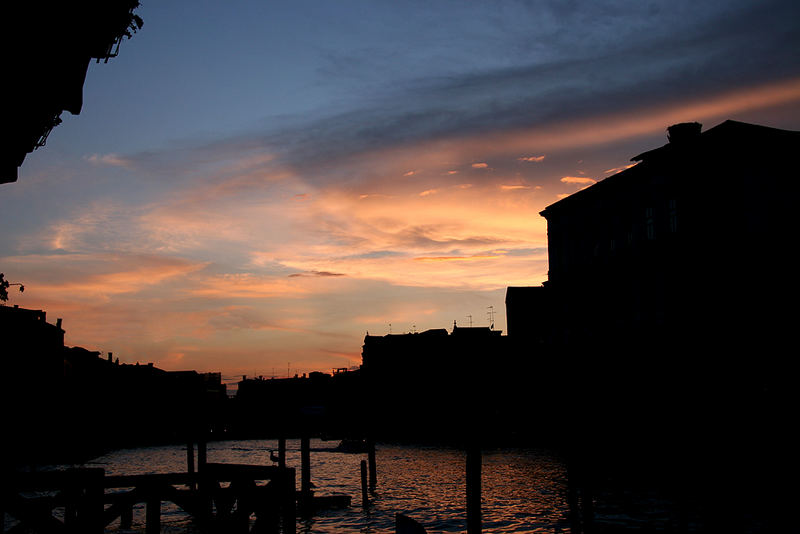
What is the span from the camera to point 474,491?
19.8m

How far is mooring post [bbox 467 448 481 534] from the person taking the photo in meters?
19.1

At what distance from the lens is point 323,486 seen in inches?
2007

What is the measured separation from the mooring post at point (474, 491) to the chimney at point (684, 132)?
2798 centimetres

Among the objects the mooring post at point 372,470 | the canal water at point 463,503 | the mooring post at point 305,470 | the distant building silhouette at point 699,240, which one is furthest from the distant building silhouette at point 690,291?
the mooring post at point 372,470

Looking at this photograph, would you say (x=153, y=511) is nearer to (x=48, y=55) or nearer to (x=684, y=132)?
(x=48, y=55)

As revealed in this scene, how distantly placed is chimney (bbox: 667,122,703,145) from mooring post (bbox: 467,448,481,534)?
2798cm

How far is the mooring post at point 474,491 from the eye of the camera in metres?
19.1

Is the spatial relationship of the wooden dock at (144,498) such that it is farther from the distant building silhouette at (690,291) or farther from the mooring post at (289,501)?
the distant building silhouette at (690,291)

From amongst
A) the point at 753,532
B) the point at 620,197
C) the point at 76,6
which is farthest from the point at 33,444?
the point at 76,6

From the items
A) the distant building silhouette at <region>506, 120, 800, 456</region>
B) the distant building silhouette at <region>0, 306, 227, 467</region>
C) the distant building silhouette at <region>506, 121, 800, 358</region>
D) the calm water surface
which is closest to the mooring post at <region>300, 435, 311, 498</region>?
the calm water surface

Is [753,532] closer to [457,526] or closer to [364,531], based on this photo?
[457,526]

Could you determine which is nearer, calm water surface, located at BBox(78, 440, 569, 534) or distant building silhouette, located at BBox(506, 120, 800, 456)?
calm water surface, located at BBox(78, 440, 569, 534)

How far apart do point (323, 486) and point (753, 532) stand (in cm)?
3186

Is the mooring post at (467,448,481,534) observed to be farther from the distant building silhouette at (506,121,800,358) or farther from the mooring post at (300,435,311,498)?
the distant building silhouette at (506,121,800,358)
